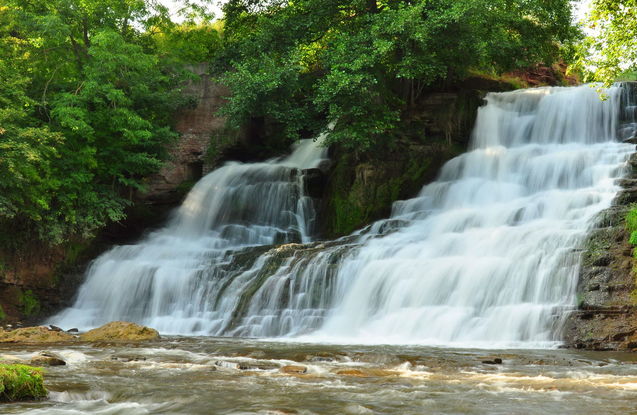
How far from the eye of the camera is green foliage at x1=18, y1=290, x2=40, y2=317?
18531mm

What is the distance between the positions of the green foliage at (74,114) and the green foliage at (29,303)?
150 cm

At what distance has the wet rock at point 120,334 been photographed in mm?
13391

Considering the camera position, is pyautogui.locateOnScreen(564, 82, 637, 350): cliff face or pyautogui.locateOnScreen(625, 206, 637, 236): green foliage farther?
pyautogui.locateOnScreen(625, 206, 637, 236): green foliage

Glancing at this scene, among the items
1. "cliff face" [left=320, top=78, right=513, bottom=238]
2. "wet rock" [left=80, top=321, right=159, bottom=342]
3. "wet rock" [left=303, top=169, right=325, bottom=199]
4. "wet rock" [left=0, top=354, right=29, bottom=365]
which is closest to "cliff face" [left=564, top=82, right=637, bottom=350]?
"wet rock" [left=80, top=321, right=159, bottom=342]

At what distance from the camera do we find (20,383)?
6.31m

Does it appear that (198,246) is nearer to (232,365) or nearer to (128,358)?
(128,358)

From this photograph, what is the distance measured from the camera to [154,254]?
20.4m

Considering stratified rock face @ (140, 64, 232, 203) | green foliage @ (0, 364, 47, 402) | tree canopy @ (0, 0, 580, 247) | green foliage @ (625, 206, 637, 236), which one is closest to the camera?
green foliage @ (0, 364, 47, 402)

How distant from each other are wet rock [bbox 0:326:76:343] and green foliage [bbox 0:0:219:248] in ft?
14.6

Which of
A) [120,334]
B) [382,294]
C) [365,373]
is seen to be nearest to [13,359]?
[120,334]

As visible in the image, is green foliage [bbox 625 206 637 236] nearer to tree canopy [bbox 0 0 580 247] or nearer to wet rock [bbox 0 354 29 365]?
tree canopy [bbox 0 0 580 247]

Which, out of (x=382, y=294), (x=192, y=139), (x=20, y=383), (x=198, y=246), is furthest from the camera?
(x=192, y=139)

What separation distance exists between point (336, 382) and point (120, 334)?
23.8ft

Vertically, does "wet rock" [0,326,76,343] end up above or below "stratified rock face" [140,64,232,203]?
below
